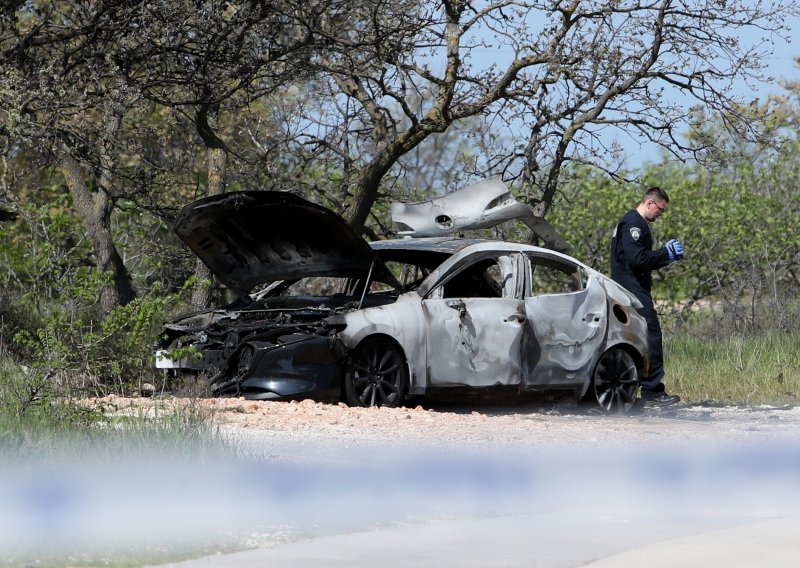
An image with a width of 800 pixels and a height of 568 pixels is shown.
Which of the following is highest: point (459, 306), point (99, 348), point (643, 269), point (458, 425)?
A: point (643, 269)

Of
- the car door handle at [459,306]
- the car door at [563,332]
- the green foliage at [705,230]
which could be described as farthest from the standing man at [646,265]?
the green foliage at [705,230]

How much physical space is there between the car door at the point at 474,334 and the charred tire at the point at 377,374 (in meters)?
0.30

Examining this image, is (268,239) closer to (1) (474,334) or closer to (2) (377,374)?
(2) (377,374)

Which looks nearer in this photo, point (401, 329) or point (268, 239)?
point (401, 329)

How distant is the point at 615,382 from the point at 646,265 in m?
1.25

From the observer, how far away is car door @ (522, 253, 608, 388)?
1261 centimetres

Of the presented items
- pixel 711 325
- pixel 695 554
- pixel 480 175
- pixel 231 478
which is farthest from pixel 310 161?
pixel 695 554

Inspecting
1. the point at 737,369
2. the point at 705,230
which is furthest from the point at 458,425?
the point at 705,230

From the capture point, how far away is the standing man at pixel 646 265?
44.6 feet

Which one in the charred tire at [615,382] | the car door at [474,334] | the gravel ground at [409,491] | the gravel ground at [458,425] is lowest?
the gravel ground at [409,491]

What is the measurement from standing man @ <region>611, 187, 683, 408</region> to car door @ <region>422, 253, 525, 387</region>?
5.08 ft

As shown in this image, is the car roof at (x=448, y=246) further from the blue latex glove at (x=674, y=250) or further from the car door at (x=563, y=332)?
the blue latex glove at (x=674, y=250)

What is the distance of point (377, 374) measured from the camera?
11922 millimetres

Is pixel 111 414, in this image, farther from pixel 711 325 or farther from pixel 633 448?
pixel 711 325
